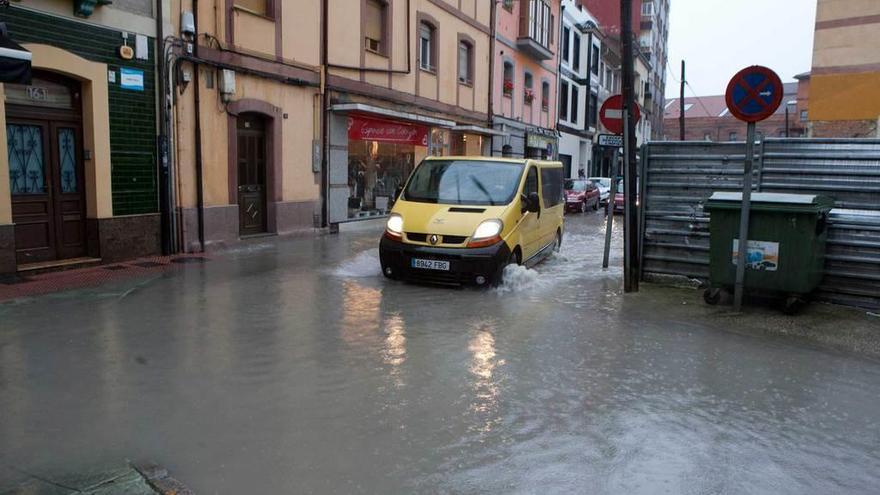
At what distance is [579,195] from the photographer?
25500 mm

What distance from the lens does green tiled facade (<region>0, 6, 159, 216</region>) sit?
9492 millimetres

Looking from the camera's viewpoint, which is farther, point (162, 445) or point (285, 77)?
point (285, 77)

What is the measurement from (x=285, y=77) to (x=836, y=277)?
10.8 m

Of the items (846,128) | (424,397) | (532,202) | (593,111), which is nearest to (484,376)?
(424,397)

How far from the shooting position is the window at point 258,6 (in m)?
13.2

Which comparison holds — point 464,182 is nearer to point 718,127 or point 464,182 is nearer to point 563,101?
point 563,101

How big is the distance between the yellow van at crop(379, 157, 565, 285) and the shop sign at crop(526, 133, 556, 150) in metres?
17.8

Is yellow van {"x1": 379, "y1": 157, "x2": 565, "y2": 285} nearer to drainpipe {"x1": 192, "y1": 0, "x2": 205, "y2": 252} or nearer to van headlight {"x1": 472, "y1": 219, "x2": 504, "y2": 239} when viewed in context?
van headlight {"x1": 472, "y1": 219, "x2": 504, "y2": 239}

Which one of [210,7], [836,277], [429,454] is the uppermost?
[210,7]

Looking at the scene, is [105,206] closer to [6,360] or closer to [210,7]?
[210,7]

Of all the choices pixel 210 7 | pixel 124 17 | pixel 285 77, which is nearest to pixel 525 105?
pixel 285 77

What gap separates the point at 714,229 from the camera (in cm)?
805

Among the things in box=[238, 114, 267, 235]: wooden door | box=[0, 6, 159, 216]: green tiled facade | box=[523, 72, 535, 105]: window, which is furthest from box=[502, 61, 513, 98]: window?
box=[0, 6, 159, 216]: green tiled facade

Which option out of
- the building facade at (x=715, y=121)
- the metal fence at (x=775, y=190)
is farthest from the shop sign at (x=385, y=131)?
the building facade at (x=715, y=121)
